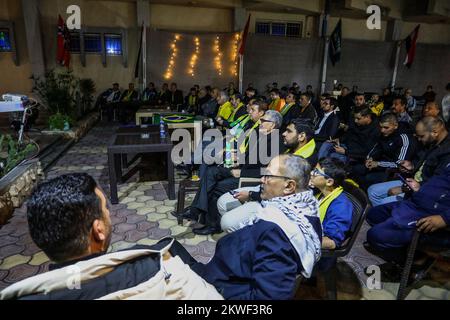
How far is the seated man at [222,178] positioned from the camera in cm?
309

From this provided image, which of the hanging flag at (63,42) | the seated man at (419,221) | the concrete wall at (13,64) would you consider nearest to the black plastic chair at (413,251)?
the seated man at (419,221)

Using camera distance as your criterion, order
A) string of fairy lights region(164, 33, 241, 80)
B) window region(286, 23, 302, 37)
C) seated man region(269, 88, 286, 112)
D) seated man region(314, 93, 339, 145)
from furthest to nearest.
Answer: window region(286, 23, 302, 37)
string of fairy lights region(164, 33, 241, 80)
seated man region(269, 88, 286, 112)
seated man region(314, 93, 339, 145)

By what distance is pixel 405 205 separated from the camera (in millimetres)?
2275

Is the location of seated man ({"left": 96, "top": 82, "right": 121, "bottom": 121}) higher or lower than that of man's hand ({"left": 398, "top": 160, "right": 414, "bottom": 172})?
higher

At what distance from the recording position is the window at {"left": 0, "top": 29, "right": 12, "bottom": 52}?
31.2 ft

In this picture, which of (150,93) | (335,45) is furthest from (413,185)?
(335,45)

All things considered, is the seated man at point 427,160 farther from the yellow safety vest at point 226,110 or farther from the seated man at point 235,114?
the yellow safety vest at point 226,110

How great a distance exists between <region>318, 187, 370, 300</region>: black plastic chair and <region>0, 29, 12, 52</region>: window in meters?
11.5

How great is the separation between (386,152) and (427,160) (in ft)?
3.16

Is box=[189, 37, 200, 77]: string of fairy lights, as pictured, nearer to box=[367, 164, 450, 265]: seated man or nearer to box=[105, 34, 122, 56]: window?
box=[105, 34, 122, 56]: window

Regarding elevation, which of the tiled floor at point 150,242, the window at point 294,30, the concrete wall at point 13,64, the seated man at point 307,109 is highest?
the window at point 294,30

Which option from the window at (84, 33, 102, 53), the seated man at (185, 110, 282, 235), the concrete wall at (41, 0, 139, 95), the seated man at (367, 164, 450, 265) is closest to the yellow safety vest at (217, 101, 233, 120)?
the seated man at (185, 110, 282, 235)

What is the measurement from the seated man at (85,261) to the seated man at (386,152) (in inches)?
119
